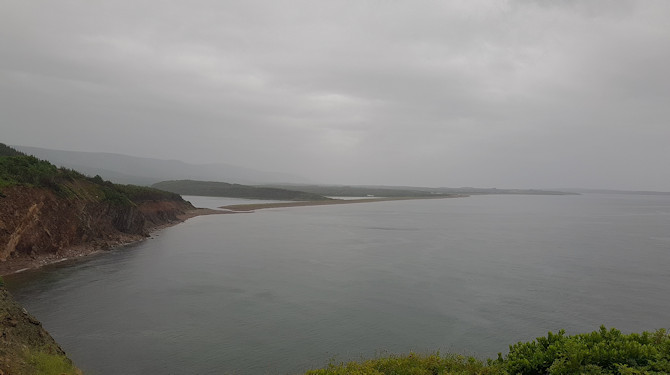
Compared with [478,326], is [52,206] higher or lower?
higher

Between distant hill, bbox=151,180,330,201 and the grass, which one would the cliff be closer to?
the grass

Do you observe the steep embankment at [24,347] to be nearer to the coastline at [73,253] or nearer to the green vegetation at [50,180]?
the coastline at [73,253]

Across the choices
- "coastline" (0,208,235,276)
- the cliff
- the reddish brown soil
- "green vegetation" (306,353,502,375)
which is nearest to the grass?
"green vegetation" (306,353,502,375)

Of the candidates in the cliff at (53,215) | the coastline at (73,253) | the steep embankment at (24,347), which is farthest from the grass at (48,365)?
the cliff at (53,215)

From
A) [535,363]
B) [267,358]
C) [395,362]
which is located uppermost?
[535,363]

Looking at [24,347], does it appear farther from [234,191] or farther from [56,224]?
[234,191]

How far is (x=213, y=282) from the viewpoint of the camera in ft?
93.2

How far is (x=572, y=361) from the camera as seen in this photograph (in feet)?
29.6

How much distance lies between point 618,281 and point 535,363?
2612 cm

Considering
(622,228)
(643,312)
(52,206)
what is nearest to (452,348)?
(643,312)

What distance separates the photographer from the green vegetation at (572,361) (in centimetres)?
880

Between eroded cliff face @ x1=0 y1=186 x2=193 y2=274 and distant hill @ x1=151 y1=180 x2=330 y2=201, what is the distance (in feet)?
319

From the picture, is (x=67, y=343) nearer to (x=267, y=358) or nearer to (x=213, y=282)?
(x=267, y=358)

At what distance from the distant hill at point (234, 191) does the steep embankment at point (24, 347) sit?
425 ft
